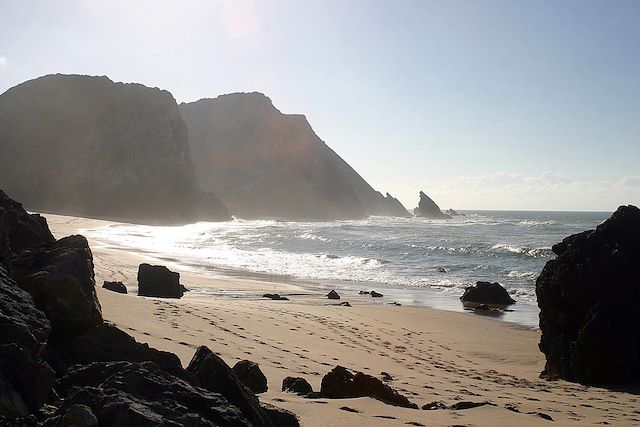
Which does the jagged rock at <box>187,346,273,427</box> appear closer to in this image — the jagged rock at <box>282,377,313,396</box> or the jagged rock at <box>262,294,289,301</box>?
the jagged rock at <box>282,377,313,396</box>

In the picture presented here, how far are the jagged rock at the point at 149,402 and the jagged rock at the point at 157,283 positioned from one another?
10.3 metres

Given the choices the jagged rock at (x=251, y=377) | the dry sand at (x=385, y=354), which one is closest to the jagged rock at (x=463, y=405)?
the dry sand at (x=385, y=354)

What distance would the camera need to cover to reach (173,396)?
286cm

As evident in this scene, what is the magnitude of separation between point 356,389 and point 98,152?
7626 cm

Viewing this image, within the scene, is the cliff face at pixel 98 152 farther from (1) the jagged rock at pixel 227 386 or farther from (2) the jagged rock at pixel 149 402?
(2) the jagged rock at pixel 149 402

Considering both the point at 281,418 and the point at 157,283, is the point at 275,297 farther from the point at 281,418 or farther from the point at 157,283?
the point at 281,418

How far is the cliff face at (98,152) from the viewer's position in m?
69.1

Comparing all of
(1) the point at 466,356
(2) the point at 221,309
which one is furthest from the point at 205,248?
(1) the point at 466,356

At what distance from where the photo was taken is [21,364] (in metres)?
2.82

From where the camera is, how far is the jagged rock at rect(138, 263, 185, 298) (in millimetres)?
13055

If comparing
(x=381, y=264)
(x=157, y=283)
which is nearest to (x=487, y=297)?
(x=157, y=283)

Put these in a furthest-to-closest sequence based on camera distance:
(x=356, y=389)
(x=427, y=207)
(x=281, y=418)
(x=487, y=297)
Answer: (x=427, y=207) < (x=487, y=297) < (x=356, y=389) < (x=281, y=418)

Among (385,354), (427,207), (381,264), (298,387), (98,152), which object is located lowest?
(381,264)

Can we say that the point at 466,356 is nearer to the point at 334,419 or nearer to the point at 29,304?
the point at 334,419
